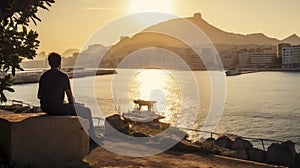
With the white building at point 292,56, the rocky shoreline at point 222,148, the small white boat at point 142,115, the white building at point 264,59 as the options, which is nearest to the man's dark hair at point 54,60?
the rocky shoreline at point 222,148

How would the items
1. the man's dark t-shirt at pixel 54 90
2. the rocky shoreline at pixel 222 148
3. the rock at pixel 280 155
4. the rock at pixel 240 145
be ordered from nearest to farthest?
the man's dark t-shirt at pixel 54 90, the rocky shoreline at pixel 222 148, the rock at pixel 280 155, the rock at pixel 240 145

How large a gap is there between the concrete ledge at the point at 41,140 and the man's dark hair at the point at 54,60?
0.86 meters

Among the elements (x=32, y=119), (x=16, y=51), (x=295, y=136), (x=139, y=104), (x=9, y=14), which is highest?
(x=9, y=14)

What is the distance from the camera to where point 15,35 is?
17.3 feet

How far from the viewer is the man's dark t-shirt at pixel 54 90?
5.34 metres

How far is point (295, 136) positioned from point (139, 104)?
1268 cm

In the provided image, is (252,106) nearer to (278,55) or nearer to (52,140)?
(52,140)

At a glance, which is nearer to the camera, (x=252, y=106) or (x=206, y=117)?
(x=206, y=117)

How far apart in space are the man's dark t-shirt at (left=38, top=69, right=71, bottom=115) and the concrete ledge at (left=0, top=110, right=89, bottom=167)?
328mm

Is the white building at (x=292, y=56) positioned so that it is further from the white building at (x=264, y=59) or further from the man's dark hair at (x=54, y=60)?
the man's dark hair at (x=54, y=60)

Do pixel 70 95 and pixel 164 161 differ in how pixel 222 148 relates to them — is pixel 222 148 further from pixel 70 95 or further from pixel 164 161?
pixel 70 95

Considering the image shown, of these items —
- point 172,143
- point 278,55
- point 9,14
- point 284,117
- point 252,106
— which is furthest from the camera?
point 278,55

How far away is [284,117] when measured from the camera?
128ft

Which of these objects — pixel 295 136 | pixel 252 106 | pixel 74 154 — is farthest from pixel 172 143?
pixel 252 106
